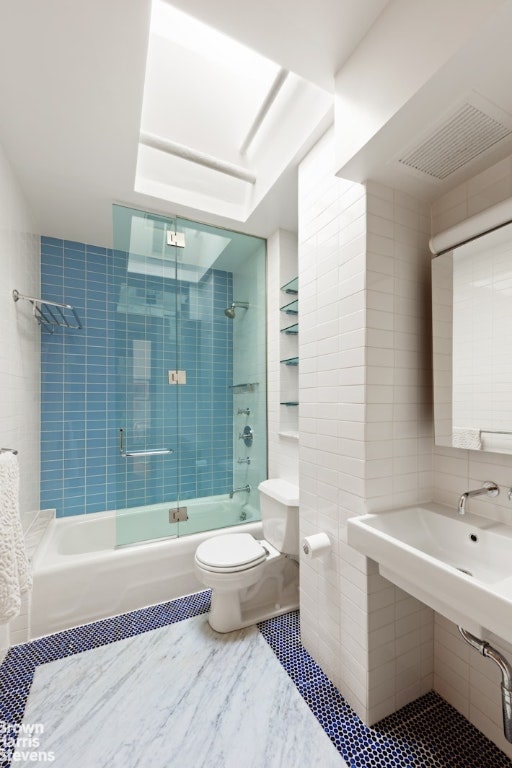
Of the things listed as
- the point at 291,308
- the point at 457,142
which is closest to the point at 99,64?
the point at 457,142

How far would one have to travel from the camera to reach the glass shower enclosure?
7.55 ft

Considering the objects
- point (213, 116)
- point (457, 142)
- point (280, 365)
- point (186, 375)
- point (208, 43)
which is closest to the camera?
point (457, 142)

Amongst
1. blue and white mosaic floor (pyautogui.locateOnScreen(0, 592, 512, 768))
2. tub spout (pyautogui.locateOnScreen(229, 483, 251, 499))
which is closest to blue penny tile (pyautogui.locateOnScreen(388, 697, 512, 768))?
blue and white mosaic floor (pyautogui.locateOnScreen(0, 592, 512, 768))

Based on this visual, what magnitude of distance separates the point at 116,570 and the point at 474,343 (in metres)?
2.22

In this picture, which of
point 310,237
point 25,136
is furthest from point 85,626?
point 25,136

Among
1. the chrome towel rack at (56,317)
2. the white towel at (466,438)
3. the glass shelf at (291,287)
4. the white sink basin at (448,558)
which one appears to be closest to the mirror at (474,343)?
the white towel at (466,438)

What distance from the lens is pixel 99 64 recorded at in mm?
1241

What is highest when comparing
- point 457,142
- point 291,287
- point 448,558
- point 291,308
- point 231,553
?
point 457,142

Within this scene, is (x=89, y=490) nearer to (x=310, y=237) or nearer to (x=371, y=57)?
(x=310, y=237)

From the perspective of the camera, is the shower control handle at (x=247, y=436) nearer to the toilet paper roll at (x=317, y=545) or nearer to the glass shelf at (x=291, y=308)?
the glass shelf at (x=291, y=308)

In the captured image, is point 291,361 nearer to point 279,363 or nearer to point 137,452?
point 279,363

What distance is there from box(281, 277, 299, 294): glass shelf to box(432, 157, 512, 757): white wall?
3.01 ft

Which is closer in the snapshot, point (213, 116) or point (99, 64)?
point (99, 64)

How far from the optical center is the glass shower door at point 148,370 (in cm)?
229
